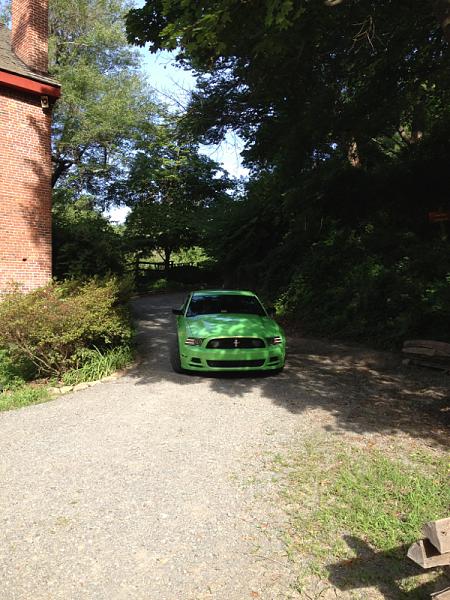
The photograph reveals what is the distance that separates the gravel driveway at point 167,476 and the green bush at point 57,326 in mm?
1009

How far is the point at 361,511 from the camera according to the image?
10.5ft

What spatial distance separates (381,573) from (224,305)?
5.92 meters

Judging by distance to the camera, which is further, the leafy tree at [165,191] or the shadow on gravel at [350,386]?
the leafy tree at [165,191]

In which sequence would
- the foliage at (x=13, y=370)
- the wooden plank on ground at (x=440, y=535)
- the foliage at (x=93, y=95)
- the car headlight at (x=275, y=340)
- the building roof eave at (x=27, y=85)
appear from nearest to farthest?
the wooden plank on ground at (x=440, y=535) → the car headlight at (x=275, y=340) → the foliage at (x=13, y=370) → the building roof eave at (x=27, y=85) → the foliage at (x=93, y=95)

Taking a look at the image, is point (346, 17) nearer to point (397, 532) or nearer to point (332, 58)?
point (332, 58)

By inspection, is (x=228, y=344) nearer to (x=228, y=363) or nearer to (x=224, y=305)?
(x=228, y=363)

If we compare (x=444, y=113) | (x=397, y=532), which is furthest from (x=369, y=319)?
(x=397, y=532)

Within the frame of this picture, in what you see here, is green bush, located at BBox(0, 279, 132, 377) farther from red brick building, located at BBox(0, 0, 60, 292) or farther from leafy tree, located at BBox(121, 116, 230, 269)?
leafy tree, located at BBox(121, 116, 230, 269)

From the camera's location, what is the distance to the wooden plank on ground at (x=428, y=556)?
198 cm

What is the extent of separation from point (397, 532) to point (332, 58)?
9.49 metres

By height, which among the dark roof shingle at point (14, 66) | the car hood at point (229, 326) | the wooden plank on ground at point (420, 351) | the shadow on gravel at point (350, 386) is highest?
the dark roof shingle at point (14, 66)

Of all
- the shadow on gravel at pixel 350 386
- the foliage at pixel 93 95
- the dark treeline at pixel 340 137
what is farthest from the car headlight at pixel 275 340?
the foliage at pixel 93 95

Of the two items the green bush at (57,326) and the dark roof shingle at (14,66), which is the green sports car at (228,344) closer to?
the green bush at (57,326)

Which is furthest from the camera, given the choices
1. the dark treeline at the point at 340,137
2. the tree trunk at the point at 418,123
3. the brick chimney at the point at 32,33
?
the tree trunk at the point at 418,123
